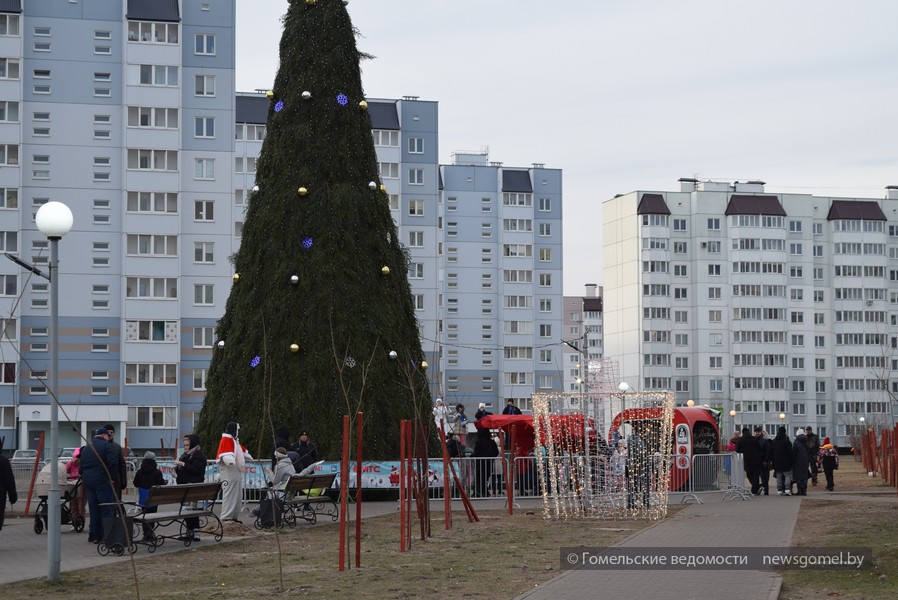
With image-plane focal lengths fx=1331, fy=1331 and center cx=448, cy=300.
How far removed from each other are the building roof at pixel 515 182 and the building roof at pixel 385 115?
21.0 metres

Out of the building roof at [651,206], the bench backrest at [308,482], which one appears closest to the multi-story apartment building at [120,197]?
the bench backrest at [308,482]

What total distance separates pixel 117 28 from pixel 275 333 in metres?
49.8

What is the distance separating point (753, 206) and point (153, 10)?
7616 cm

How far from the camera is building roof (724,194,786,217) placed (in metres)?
135

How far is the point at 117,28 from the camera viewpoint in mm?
75500

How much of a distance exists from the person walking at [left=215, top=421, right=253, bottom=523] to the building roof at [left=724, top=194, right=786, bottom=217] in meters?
116

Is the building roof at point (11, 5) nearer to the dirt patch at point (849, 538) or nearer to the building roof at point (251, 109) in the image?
the building roof at point (251, 109)

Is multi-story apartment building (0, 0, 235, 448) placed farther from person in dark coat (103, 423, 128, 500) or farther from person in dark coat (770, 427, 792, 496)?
person in dark coat (103, 423, 128, 500)

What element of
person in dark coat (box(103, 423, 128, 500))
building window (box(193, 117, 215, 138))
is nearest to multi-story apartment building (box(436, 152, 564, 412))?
building window (box(193, 117, 215, 138))

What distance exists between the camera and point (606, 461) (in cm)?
2583

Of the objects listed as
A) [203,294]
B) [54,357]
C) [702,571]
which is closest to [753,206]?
[203,294]

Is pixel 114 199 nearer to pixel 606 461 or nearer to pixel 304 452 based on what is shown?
pixel 304 452

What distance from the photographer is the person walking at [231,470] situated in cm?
2316

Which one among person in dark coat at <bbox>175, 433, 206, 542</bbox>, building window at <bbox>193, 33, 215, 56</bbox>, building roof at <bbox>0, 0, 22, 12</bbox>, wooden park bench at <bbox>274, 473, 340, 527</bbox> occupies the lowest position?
wooden park bench at <bbox>274, 473, 340, 527</bbox>
